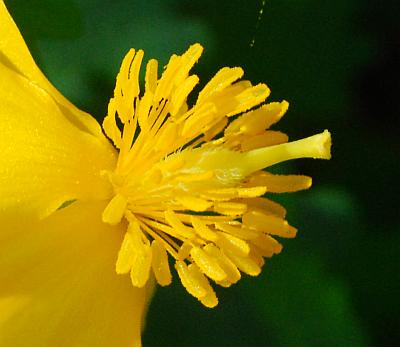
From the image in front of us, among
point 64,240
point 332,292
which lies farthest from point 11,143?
point 332,292

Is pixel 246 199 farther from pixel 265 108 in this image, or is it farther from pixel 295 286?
pixel 295 286

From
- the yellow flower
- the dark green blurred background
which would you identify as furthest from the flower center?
the dark green blurred background

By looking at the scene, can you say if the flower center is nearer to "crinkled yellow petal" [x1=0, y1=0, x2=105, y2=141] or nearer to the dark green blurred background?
"crinkled yellow petal" [x1=0, y1=0, x2=105, y2=141]

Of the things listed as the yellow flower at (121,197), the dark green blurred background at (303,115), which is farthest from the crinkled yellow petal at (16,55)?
the dark green blurred background at (303,115)

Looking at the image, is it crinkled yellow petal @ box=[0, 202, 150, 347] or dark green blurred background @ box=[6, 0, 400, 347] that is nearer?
crinkled yellow petal @ box=[0, 202, 150, 347]

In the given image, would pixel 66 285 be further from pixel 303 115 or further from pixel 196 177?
pixel 303 115
